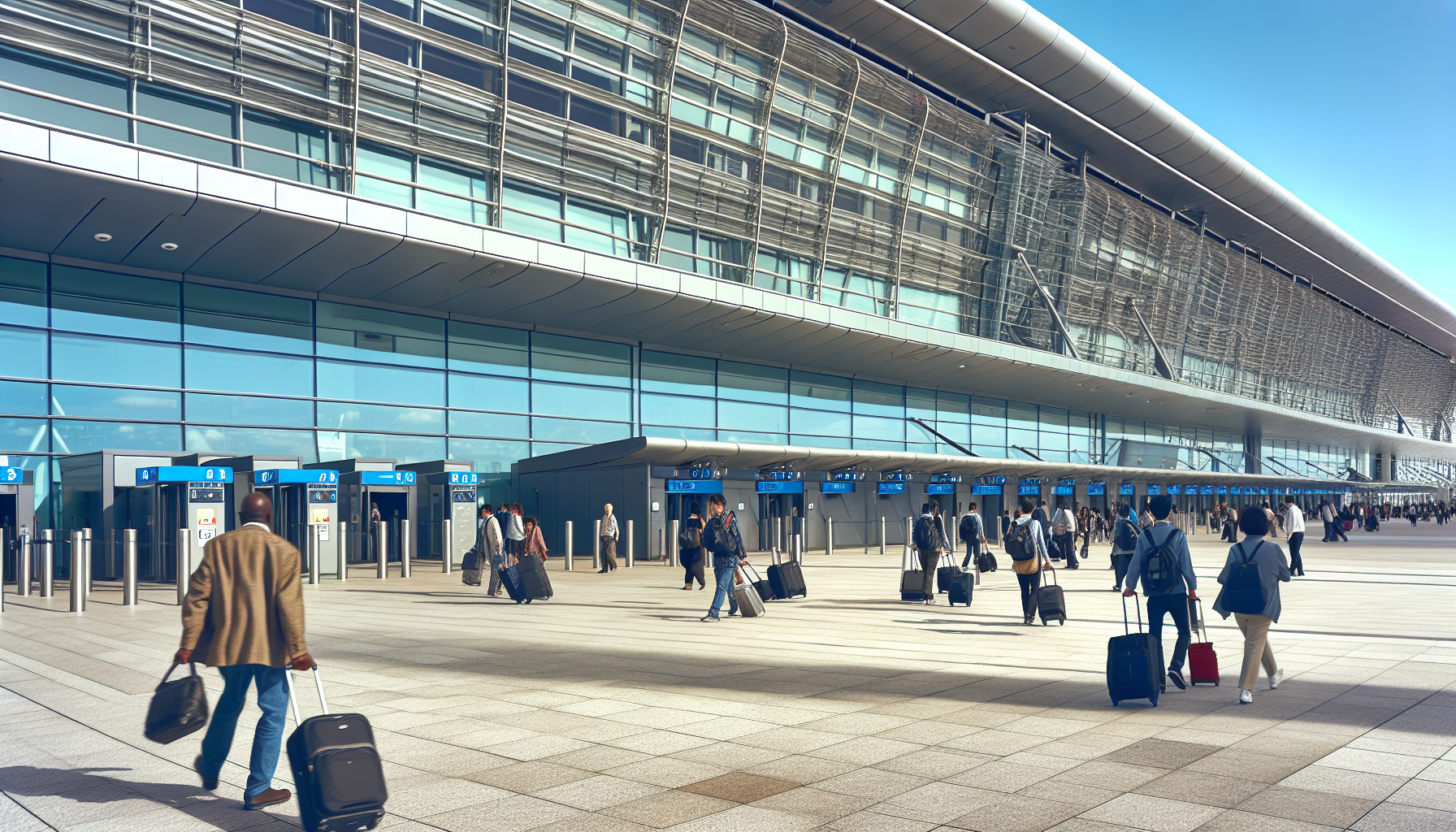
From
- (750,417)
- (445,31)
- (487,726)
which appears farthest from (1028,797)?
(750,417)

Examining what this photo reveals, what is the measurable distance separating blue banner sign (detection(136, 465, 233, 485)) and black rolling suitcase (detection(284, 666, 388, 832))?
15804 mm

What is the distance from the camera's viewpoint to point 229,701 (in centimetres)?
557

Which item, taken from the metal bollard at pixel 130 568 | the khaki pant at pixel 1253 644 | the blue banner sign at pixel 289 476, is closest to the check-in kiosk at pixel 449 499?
the blue banner sign at pixel 289 476

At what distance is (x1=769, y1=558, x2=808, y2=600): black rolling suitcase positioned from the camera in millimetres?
16703

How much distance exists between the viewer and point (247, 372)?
24.3 m

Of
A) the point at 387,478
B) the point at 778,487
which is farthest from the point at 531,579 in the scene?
the point at 778,487

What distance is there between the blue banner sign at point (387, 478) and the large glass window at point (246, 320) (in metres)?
4.06

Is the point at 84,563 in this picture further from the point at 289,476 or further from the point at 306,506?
the point at 306,506

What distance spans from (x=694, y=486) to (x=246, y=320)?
1178cm

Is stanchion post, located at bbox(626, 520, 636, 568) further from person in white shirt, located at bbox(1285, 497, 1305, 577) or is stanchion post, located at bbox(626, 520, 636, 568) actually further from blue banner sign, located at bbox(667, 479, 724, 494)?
person in white shirt, located at bbox(1285, 497, 1305, 577)

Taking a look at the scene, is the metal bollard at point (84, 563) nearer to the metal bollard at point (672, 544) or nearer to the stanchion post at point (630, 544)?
the stanchion post at point (630, 544)

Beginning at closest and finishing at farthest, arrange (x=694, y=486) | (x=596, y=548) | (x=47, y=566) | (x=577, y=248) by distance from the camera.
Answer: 1. (x=47, y=566)
2. (x=577, y=248)
3. (x=596, y=548)
4. (x=694, y=486)

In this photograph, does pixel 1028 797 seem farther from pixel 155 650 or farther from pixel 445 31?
pixel 445 31

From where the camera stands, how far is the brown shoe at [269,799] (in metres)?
5.42
